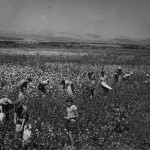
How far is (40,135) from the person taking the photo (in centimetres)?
741

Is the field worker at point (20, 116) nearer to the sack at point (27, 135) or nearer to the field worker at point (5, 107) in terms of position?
the sack at point (27, 135)

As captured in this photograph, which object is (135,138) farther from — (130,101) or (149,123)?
(130,101)

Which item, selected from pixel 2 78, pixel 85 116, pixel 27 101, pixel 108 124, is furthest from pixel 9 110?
pixel 2 78

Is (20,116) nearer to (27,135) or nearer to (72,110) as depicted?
(27,135)

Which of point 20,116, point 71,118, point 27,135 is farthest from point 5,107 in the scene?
point 71,118

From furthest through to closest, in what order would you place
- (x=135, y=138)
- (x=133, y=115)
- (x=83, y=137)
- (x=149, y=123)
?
1. (x=133, y=115)
2. (x=149, y=123)
3. (x=135, y=138)
4. (x=83, y=137)

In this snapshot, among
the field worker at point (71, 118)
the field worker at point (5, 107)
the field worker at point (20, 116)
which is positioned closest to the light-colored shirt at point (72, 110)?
the field worker at point (71, 118)

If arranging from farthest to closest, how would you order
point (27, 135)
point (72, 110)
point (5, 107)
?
point (5, 107) < point (72, 110) < point (27, 135)

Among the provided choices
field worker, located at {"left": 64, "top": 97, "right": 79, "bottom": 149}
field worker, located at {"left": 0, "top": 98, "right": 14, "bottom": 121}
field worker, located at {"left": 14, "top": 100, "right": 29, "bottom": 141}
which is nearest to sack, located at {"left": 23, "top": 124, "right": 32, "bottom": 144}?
field worker, located at {"left": 14, "top": 100, "right": 29, "bottom": 141}

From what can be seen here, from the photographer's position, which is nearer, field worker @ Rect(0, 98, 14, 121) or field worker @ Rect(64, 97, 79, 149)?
field worker @ Rect(64, 97, 79, 149)

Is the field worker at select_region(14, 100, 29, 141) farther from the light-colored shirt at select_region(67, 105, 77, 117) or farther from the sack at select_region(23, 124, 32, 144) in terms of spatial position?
the light-colored shirt at select_region(67, 105, 77, 117)

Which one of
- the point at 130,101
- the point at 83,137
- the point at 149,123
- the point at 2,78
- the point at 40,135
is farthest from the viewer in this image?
the point at 2,78

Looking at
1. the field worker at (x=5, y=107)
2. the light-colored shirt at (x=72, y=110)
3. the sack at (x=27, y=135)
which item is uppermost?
the light-colored shirt at (x=72, y=110)

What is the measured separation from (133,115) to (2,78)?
7482mm
